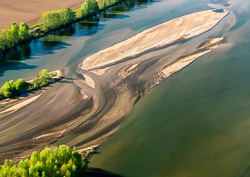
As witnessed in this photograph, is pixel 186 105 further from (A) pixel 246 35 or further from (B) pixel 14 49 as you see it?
(B) pixel 14 49

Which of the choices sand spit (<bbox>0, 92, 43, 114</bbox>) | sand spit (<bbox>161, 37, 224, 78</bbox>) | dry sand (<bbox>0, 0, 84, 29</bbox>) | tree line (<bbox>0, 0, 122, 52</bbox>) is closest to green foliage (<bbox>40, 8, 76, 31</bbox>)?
tree line (<bbox>0, 0, 122, 52</bbox>)

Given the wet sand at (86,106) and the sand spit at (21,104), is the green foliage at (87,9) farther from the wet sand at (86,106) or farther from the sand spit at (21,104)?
the sand spit at (21,104)

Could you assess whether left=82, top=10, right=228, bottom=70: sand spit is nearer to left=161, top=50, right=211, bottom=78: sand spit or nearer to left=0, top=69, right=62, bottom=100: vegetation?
left=0, top=69, right=62, bottom=100: vegetation

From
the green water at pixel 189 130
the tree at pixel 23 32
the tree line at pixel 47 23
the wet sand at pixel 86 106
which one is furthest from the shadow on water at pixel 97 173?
the tree at pixel 23 32

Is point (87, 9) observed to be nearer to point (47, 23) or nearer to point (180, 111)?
point (47, 23)

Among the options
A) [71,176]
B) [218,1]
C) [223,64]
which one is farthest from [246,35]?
[71,176]

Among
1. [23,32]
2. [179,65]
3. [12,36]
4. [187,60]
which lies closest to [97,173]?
[179,65]

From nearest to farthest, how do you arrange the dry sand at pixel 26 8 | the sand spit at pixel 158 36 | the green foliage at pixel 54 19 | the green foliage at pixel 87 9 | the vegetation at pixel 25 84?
the vegetation at pixel 25 84, the sand spit at pixel 158 36, the green foliage at pixel 54 19, the dry sand at pixel 26 8, the green foliage at pixel 87 9
